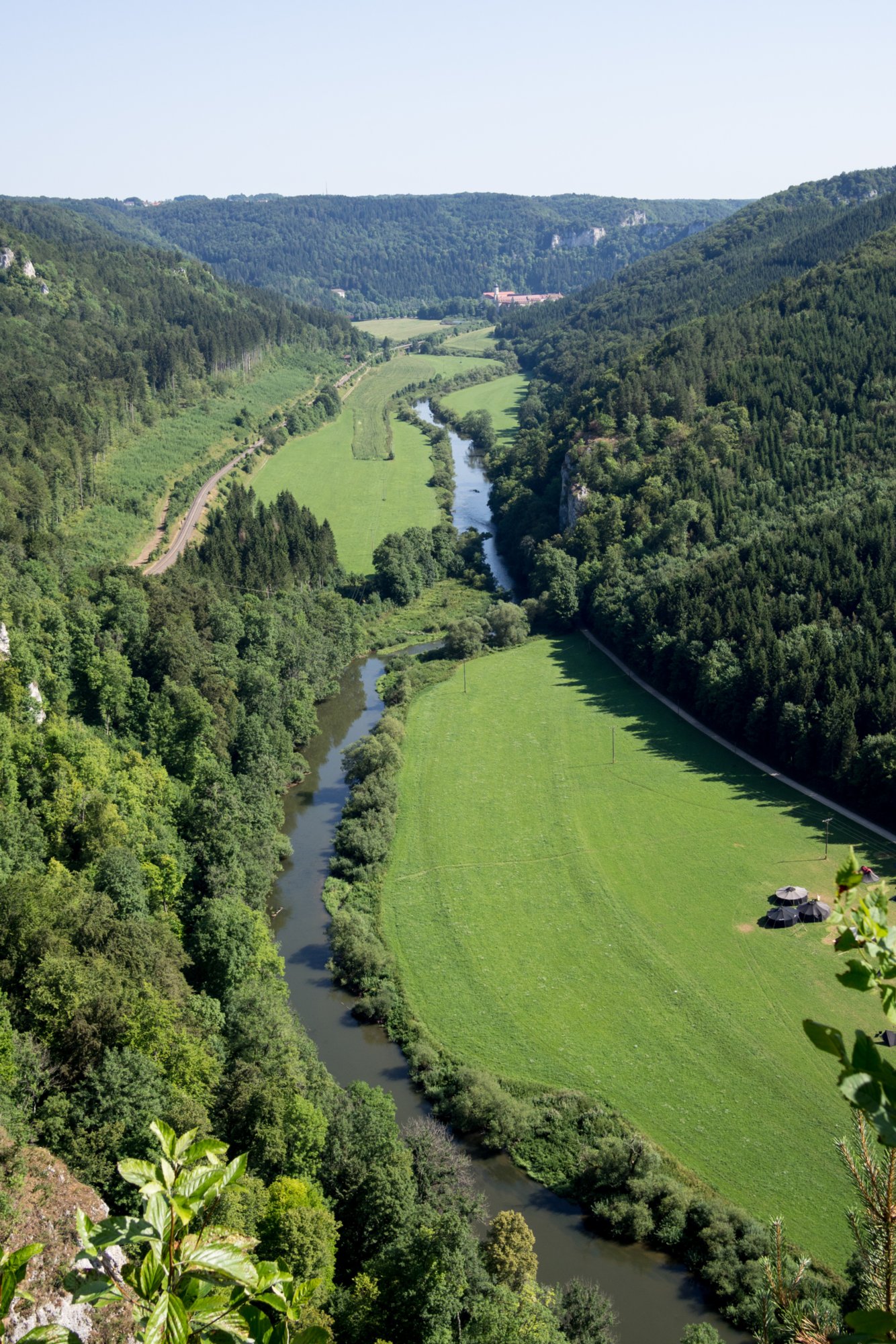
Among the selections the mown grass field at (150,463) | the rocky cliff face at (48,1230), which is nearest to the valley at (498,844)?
the mown grass field at (150,463)

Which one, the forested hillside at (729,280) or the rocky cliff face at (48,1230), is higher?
the forested hillside at (729,280)

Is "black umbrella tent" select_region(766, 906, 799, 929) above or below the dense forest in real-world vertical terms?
below

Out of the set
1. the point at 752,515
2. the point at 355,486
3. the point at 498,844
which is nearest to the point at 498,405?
the point at 355,486

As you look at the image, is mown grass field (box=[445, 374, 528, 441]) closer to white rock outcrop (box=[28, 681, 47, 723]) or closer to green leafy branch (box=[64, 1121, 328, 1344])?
white rock outcrop (box=[28, 681, 47, 723])

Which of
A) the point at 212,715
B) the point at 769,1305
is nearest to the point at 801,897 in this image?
the point at 212,715

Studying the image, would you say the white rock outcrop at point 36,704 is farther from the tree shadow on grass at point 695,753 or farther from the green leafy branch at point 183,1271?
the green leafy branch at point 183,1271

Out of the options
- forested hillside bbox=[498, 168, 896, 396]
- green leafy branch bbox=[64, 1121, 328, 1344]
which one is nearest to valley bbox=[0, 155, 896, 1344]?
green leafy branch bbox=[64, 1121, 328, 1344]

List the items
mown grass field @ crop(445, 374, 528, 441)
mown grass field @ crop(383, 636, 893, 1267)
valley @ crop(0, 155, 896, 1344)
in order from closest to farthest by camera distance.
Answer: valley @ crop(0, 155, 896, 1344) < mown grass field @ crop(383, 636, 893, 1267) < mown grass field @ crop(445, 374, 528, 441)
